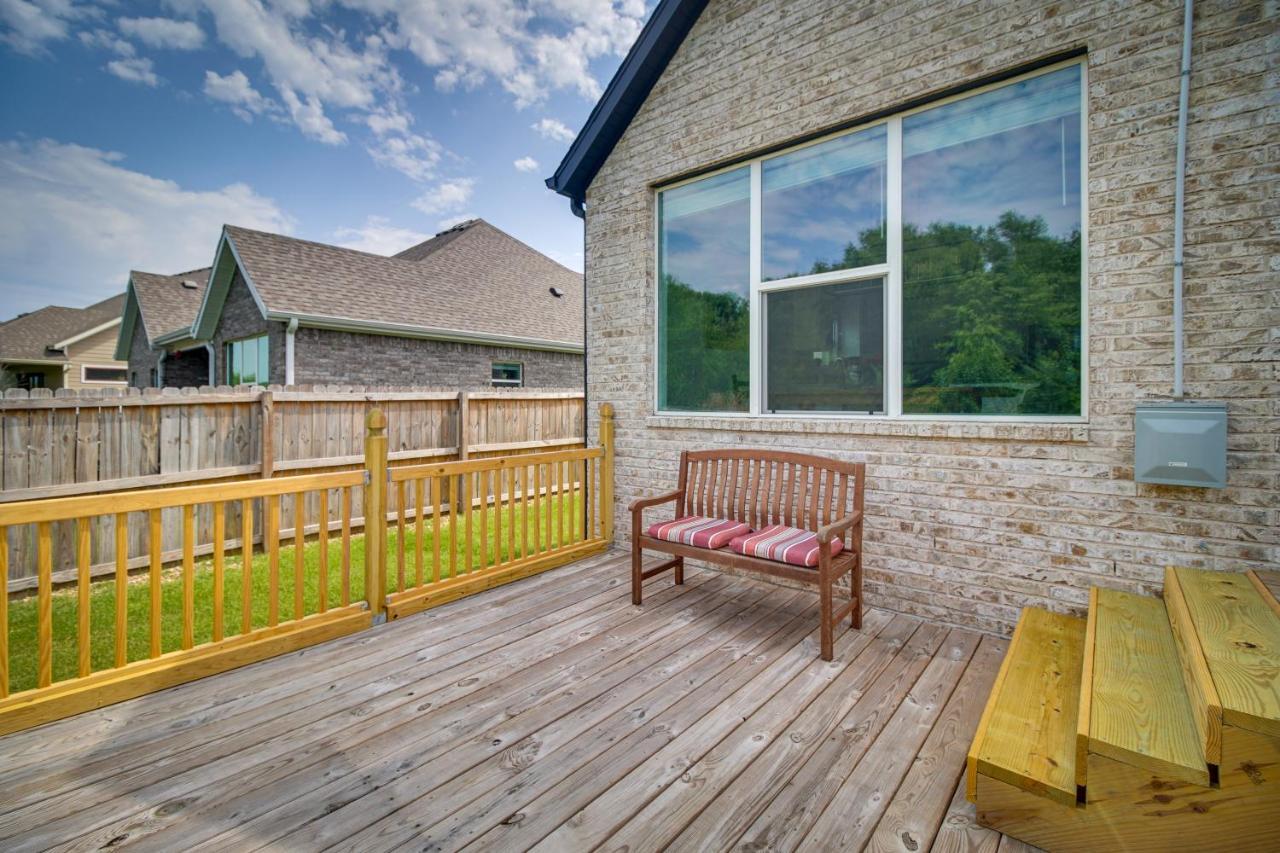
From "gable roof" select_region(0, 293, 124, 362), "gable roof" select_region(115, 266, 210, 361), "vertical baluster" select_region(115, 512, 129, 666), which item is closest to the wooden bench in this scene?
"vertical baluster" select_region(115, 512, 129, 666)

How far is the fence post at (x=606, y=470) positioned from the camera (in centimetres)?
484

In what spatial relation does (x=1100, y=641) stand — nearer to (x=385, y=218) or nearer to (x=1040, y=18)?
(x=1040, y=18)

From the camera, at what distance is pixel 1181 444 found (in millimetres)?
2494

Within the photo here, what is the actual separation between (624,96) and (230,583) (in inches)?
206

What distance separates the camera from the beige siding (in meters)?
21.0

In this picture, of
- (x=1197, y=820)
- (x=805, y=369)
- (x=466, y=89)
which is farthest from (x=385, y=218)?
(x=1197, y=820)

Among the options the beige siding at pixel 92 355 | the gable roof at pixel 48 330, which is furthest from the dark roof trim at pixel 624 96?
the gable roof at pixel 48 330

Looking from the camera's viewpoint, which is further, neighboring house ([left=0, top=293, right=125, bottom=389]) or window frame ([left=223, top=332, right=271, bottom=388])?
neighboring house ([left=0, top=293, right=125, bottom=389])

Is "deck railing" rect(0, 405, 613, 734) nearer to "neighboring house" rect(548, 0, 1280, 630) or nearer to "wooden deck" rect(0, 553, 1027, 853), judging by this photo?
"wooden deck" rect(0, 553, 1027, 853)

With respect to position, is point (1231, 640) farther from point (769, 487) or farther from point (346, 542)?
point (346, 542)

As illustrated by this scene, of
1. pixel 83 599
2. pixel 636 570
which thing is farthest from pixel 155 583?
pixel 636 570

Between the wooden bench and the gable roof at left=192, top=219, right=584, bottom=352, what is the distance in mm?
8433

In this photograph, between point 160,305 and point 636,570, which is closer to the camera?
point 636,570

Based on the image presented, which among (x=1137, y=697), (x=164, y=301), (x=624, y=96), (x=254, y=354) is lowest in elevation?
(x=1137, y=697)
